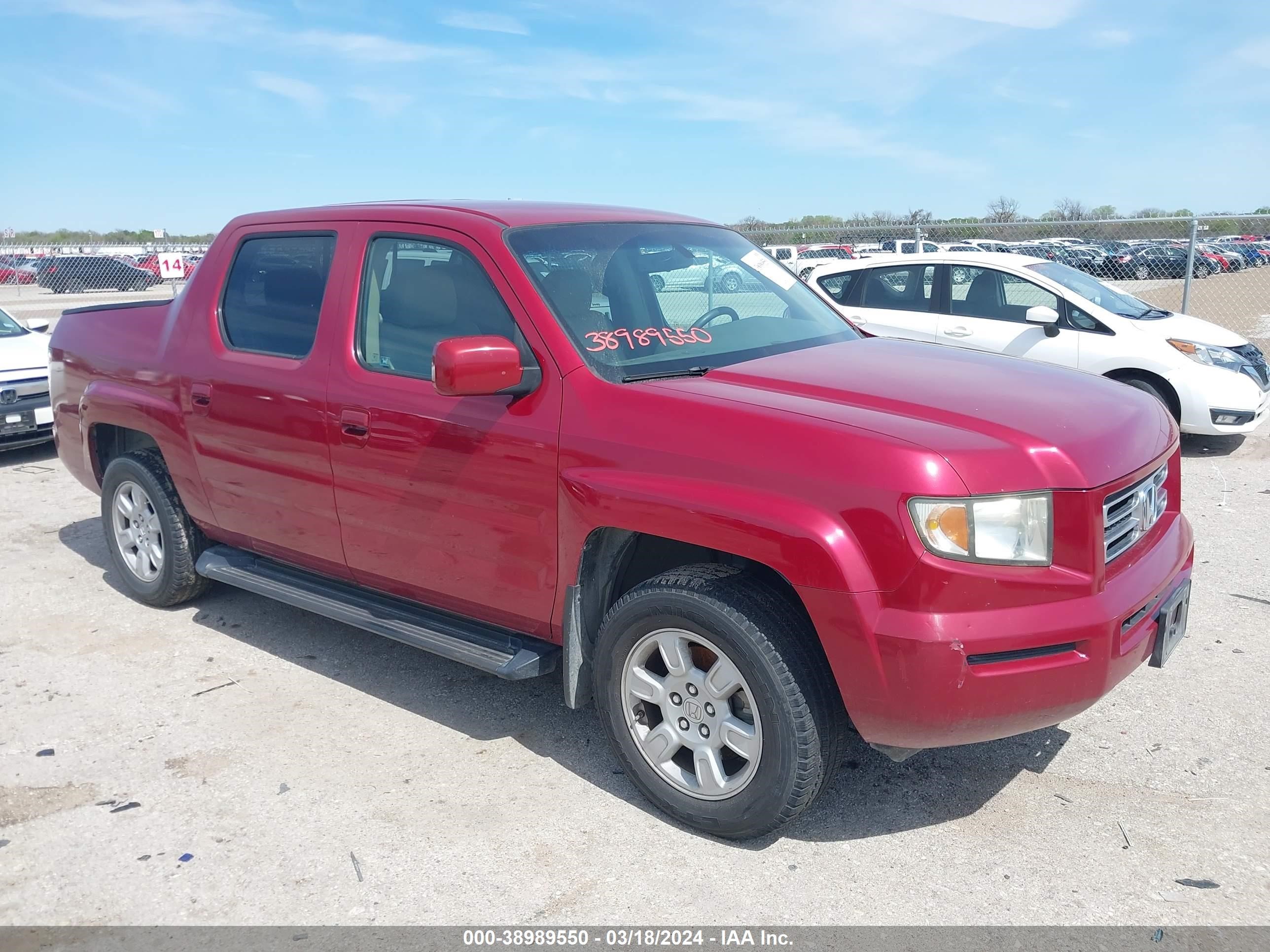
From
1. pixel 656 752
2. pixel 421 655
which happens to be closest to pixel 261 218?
pixel 421 655

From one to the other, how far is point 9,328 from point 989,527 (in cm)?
967

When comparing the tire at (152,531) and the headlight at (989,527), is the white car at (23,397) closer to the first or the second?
the tire at (152,531)

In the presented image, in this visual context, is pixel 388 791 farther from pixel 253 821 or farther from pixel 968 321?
pixel 968 321

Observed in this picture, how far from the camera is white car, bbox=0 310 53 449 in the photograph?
834cm

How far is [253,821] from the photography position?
3320 millimetres

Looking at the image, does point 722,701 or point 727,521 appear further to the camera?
point 722,701

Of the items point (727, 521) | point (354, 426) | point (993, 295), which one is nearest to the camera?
point (727, 521)

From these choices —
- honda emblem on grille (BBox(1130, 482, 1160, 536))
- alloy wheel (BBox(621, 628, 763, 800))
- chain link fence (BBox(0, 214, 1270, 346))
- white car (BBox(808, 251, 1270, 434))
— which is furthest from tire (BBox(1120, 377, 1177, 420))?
alloy wheel (BBox(621, 628, 763, 800))

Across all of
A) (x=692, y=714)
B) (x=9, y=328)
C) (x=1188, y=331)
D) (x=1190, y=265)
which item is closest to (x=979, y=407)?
(x=692, y=714)

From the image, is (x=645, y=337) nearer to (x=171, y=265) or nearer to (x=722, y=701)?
(x=722, y=701)

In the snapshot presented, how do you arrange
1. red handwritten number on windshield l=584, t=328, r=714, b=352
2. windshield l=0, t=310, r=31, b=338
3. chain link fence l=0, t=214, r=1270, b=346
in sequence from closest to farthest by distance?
red handwritten number on windshield l=584, t=328, r=714, b=352, windshield l=0, t=310, r=31, b=338, chain link fence l=0, t=214, r=1270, b=346

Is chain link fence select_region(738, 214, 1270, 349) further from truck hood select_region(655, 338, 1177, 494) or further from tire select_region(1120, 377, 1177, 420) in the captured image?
truck hood select_region(655, 338, 1177, 494)

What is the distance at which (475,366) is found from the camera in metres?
3.17

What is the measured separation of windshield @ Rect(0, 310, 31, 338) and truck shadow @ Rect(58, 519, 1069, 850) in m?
5.52
